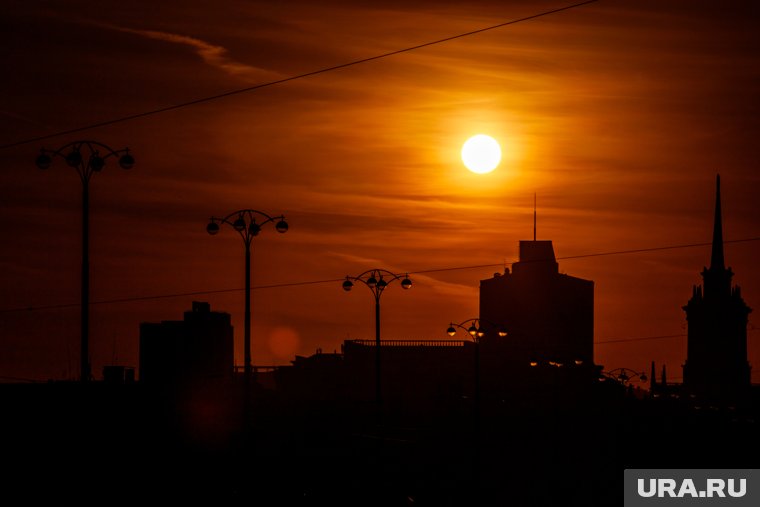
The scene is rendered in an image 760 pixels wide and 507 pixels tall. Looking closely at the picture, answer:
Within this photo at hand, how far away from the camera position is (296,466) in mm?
57312

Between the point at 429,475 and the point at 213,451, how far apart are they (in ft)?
38.1

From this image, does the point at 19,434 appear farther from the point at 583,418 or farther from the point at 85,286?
the point at 583,418

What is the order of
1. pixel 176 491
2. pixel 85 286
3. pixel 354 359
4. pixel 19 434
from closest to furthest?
pixel 85 286 < pixel 176 491 < pixel 19 434 < pixel 354 359

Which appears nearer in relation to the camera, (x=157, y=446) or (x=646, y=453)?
(x=157, y=446)

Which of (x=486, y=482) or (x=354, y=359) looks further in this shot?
(x=354, y=359)

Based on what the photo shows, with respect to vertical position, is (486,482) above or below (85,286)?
below

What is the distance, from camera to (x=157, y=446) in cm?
6550

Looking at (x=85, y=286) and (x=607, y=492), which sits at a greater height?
(x=85, y=286)

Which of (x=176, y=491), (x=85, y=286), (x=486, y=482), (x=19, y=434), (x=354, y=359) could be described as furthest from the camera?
(x=354, y=359)

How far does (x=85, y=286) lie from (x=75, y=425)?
1676cm

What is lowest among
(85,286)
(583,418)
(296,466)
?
(583,418)

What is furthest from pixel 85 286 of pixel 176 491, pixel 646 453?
pixel 646 453

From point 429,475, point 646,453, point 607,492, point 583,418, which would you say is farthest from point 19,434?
point 583,418

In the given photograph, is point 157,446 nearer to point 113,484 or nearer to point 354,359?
point 113,484
